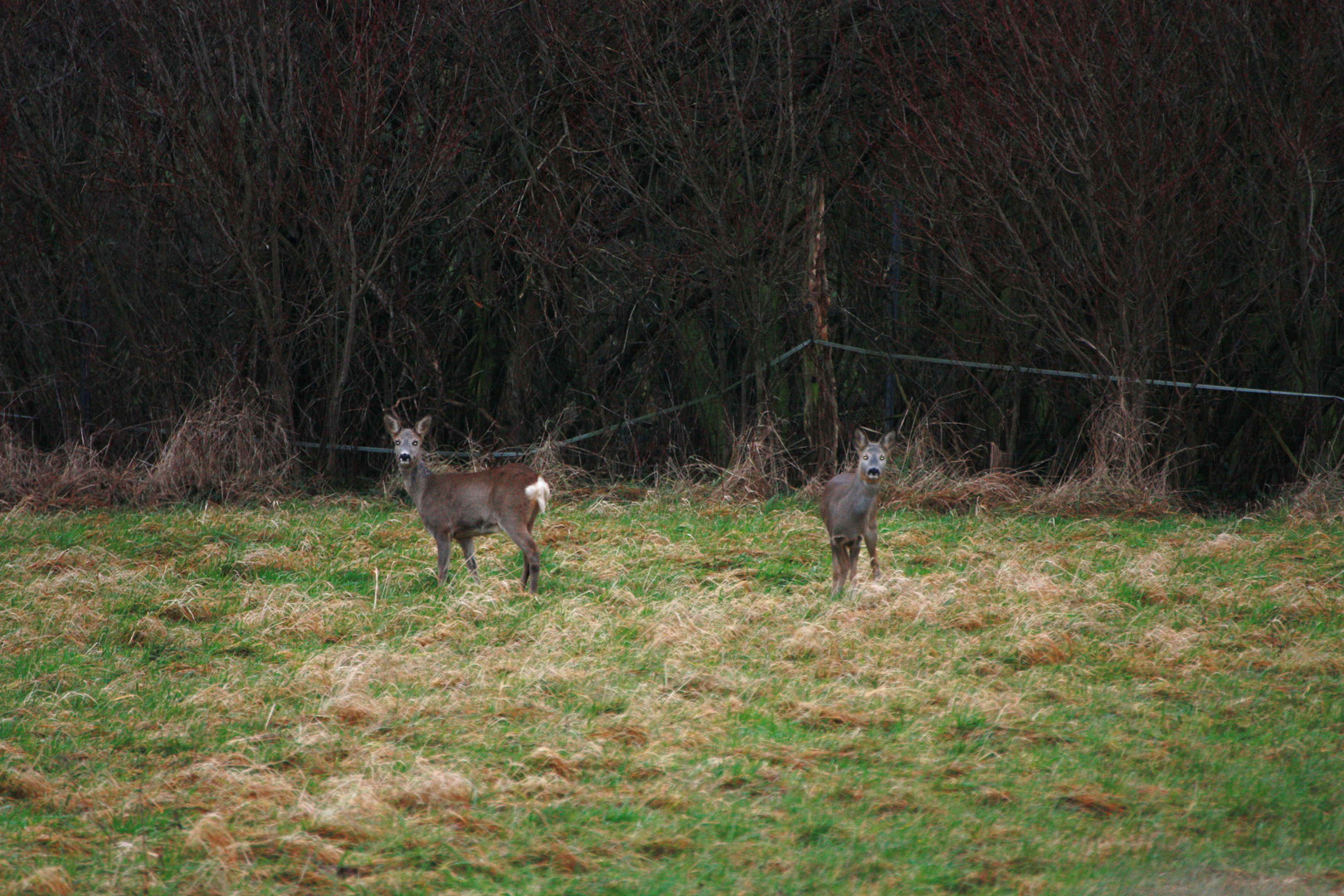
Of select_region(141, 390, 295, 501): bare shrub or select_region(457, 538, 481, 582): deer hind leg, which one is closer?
select_region(457, 538, 481, 582): deer hind leg

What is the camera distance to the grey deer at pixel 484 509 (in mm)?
7188

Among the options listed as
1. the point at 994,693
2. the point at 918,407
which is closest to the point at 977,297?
the point at 918,407

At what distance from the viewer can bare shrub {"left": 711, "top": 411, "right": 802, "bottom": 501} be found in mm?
10172

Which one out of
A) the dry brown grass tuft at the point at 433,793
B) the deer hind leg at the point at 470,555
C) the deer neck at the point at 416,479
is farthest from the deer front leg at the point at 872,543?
the dry brown grass tuft at the point at 433,793

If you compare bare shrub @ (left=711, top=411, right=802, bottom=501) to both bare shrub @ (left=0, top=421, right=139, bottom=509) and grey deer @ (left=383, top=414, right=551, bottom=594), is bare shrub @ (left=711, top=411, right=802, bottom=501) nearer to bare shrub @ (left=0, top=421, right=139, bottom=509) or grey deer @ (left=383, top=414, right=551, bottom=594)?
grey deer @ (left=383, top=414, right=551, bottom=594)

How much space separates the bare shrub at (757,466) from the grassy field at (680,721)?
2.11 metres

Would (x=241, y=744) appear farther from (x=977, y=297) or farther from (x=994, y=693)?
(x=977, y=297)

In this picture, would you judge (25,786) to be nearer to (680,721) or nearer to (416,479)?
(680,721)

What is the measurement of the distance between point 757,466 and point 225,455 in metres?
3.97

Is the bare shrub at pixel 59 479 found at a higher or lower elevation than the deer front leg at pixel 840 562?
lower

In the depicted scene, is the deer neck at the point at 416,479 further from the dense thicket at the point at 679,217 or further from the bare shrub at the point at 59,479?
the dense thicket at the point at 679,217

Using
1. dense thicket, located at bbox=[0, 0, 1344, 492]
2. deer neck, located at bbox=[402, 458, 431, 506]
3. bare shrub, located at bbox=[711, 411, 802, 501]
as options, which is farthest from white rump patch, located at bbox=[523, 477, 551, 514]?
dense thicket, located at bbox=[0, 0, 1344, 492]

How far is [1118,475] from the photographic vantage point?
9766mm

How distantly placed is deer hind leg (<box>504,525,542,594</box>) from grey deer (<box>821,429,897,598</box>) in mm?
1420
